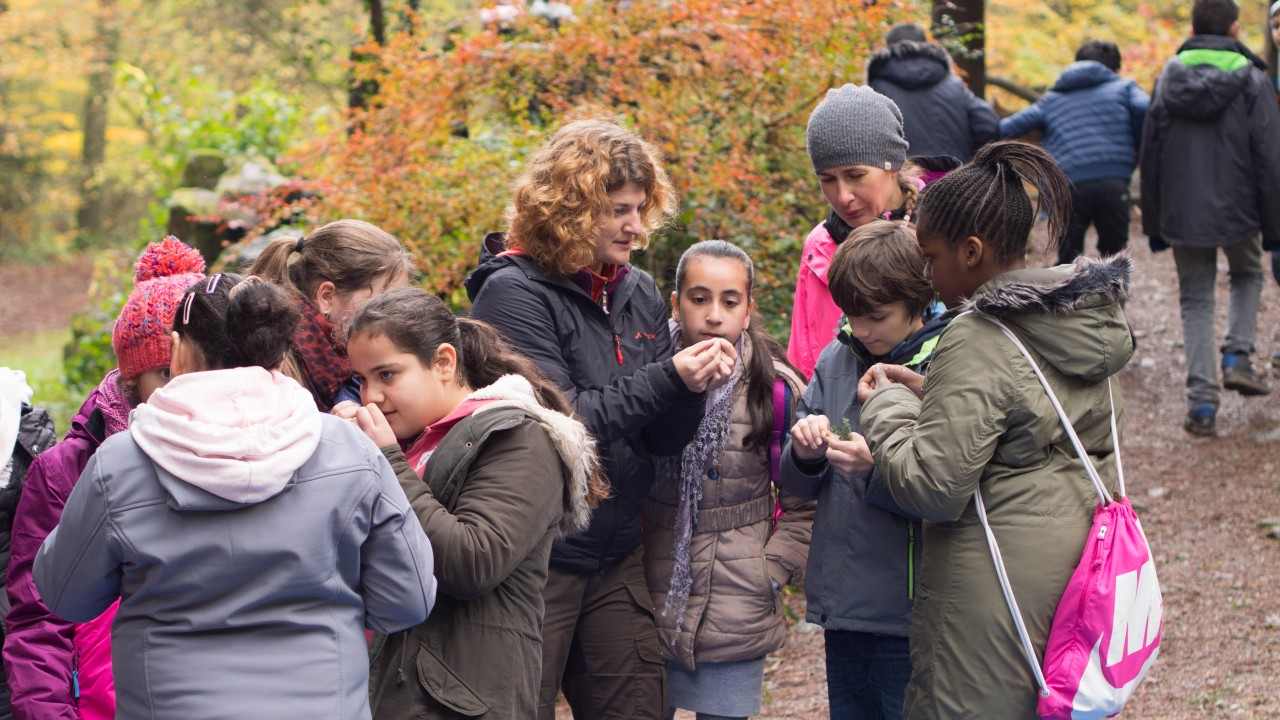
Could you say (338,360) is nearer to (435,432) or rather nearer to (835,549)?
(435,432)

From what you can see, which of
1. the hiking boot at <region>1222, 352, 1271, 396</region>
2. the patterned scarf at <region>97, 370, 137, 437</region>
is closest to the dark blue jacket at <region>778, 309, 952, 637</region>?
Result: the patterned scarf at <region>97, 370, 137, 437</region>

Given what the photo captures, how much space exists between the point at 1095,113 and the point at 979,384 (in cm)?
632

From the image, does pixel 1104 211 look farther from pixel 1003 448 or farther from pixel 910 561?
pixel 1003 448

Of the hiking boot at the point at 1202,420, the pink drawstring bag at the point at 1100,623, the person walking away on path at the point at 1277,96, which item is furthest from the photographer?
the hiking boot at the point at 1202,420

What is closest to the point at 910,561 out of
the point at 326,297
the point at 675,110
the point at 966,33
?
the point at 326,297

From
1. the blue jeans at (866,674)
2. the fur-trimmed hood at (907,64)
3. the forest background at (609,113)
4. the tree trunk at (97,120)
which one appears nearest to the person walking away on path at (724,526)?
the blue jeans at (866,674)

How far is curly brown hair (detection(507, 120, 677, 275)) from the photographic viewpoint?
11.1 feet

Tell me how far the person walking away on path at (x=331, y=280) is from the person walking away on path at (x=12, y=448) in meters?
0.71

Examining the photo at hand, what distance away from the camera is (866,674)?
3.36 meters

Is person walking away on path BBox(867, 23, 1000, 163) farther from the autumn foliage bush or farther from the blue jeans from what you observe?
the blue jeans

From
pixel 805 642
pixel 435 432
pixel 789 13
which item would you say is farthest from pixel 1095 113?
pixel 435 432

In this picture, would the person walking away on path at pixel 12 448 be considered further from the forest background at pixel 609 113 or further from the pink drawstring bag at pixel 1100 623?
the forest background at pixel 609 113

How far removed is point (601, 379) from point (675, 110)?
12.0 feet

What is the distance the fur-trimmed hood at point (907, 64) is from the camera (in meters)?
7.08
